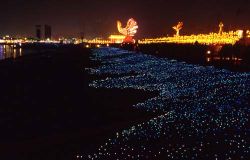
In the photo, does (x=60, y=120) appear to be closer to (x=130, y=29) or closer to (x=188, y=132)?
(x=188, y=132)

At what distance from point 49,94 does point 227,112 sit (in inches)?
386

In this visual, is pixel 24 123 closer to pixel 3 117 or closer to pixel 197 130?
pixel 3 117

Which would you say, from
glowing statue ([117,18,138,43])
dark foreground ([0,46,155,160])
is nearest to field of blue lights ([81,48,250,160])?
dark foreground ([0,46,155,160])

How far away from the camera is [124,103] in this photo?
61.2 ft

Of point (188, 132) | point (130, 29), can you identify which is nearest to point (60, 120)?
point (188, 132)

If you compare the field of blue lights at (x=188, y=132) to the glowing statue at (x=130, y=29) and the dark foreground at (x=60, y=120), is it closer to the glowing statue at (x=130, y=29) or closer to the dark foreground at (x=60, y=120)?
the dark foreground at (x=60, y=120)

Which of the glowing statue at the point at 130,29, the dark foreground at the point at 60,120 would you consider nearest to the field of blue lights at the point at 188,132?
the dark foreground at the point at 60,120

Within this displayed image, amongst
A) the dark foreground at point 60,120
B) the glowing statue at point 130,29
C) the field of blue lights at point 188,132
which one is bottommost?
the dark foreground at point 60,120

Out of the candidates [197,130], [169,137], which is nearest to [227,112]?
[197,130]

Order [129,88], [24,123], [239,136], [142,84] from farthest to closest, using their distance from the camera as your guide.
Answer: [142,84], [129,88], [24,123], [239,136]

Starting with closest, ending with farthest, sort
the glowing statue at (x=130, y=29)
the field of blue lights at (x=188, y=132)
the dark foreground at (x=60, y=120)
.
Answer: the field of blue lights at (x=188, y=132)
the dark foreground at (x=60, y=120)
the glowing statue at (x=130, y=29)

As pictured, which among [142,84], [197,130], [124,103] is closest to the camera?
[197,130]

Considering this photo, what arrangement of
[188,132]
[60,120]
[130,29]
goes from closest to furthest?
[188,132], [60,120], [130,29]

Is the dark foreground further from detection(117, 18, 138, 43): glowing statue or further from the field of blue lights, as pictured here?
detection(117, 18, 138, 43): glowing statue
